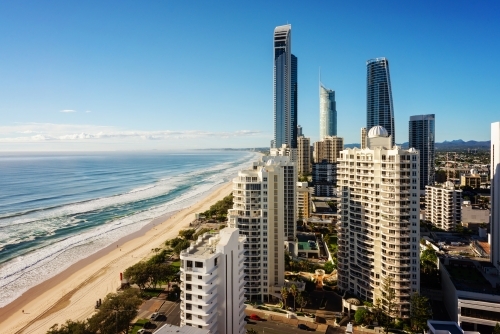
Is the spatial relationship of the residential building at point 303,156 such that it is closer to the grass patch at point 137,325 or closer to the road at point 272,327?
the road at point 272,327

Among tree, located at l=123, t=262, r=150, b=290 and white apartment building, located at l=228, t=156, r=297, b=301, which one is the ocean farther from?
white apartment building, located at l=228, t=156, r=297, b=301

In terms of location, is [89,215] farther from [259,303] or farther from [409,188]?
[409,188]

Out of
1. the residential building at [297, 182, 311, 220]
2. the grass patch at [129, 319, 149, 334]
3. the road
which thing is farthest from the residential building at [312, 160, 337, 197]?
the grass patch at [129, 319, 149, 334]

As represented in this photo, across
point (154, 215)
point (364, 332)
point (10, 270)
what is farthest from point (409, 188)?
point (154, 215)

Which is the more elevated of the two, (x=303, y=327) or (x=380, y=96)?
(x=380, y=96)

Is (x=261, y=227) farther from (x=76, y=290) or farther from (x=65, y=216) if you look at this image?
(x=65, y=216)

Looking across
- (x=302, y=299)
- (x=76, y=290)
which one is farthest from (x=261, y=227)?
(x=76, y=290)

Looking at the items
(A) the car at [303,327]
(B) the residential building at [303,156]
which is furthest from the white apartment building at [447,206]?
(B) the residential building at [303,156]
